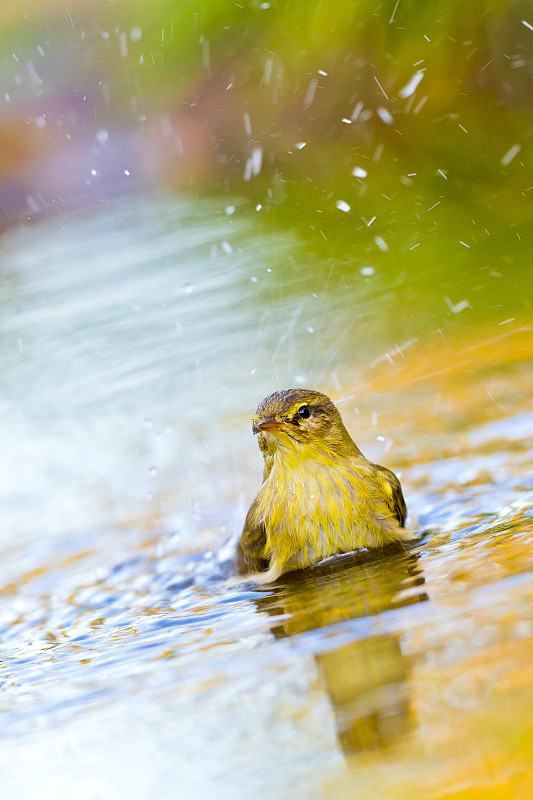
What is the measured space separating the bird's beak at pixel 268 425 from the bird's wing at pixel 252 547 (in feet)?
1.17

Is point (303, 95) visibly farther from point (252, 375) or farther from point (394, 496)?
point (394, 496)

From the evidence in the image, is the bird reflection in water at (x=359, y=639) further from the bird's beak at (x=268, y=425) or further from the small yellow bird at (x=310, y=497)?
the bird's beak at (x=268, y=425)

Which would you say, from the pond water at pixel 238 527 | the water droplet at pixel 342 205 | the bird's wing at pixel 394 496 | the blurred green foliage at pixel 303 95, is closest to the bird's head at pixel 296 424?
the bird's wing at pixel 394 496

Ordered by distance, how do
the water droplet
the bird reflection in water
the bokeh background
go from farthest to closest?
the water droplet → the bokeh background → the bird reflection in water

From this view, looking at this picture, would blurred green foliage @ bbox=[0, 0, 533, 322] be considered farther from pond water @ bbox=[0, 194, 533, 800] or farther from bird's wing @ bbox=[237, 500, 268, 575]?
bird's wing @ bbox=[237, 500, 268, 575]

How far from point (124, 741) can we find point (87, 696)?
0.45 meters

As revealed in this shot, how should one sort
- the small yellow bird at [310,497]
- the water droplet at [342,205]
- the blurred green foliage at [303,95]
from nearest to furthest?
1. the small yellow bird at [310,497]
2. the water droplet at [342,205]
3. the blurred green foliage at [303,95]

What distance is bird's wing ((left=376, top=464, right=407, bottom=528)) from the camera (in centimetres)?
397

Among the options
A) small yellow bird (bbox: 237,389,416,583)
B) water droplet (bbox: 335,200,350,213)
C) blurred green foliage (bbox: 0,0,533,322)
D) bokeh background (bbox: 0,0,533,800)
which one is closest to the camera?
bokeh background (bbox: 0,0,533,800)

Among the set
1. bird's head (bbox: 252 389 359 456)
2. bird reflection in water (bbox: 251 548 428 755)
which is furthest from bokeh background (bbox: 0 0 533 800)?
bird's head (bbox: 252 389 359 456)

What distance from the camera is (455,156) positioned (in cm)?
1086

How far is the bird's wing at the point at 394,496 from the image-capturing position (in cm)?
397

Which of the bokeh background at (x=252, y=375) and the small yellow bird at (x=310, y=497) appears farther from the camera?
the small yellow bird at (x=310, y=497)

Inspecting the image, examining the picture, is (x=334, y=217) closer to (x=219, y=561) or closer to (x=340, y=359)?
(x=340, y=359)
